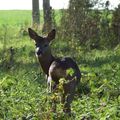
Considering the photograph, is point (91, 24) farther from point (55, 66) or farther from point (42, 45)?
point (55, 66)

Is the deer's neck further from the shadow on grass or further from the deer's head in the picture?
the shadow on grass

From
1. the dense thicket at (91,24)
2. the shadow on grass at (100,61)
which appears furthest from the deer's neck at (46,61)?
the dense thicket at (91,24)

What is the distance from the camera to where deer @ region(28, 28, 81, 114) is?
23.4ft

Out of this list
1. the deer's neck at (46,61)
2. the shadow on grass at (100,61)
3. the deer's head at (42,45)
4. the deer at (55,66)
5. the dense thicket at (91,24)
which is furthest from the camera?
the dense thicket at (91,24)

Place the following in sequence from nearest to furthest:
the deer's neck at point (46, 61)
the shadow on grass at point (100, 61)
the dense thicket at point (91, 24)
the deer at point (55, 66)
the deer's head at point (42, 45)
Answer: the deer at point (55, 66) → the deer's neck at point (46, 61) → the deer's head at point (42, 45) → the shadow on grass at point (100, 61) → the dense thicket at point (91, 24)

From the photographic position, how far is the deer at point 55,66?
23.4 ft

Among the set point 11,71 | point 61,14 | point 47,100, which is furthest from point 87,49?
point 47,100

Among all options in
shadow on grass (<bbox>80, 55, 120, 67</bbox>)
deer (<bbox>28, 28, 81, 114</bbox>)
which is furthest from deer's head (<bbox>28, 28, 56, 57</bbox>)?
shadow on grass (<bbox>80, 55, 120, 67</bbox>)

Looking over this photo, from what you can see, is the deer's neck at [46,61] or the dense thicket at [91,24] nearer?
the deer's neck at [46,61]

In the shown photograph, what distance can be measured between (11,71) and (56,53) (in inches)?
178

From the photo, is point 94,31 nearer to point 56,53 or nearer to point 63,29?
point 63,29

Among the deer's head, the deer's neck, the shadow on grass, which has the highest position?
the deer's head

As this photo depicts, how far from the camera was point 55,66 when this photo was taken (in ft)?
24.8

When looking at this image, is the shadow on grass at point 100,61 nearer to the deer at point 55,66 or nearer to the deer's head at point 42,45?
the deer's head at point 42,45
